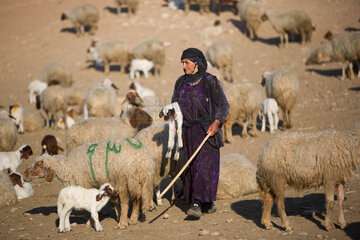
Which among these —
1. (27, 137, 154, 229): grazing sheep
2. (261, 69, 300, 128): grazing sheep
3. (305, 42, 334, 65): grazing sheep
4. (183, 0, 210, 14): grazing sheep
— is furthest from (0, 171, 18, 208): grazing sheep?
(183, 0, 210, 14): grazing sheep

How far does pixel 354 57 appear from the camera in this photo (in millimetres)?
14727

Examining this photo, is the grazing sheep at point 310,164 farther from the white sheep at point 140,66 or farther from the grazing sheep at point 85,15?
the grazing sheep at point 85,15

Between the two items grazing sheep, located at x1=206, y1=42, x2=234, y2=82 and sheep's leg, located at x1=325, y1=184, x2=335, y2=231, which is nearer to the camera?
sheep's leg, located at x1=325, y1=184, x2=335, y2=231

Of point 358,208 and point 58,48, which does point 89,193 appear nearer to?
point 358,208

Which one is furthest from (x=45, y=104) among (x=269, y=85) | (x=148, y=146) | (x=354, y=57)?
(x=354, y=57)

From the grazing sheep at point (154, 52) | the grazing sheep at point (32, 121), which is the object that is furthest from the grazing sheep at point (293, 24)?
the grazing sheep at point (32, 121)

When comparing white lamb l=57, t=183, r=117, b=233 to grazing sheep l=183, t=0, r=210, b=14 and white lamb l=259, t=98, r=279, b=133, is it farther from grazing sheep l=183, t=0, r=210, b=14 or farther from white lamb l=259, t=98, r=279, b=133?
grazing sheep l=183, t=0, r=210, b=14

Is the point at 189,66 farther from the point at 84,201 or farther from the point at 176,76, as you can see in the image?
the point at 176,76

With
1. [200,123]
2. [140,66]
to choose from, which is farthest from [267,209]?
[140,66]

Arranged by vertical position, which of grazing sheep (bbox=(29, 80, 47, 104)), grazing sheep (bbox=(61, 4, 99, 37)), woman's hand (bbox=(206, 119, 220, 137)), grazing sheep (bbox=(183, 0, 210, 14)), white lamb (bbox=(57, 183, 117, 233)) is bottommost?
white lamb (bbox=(57, 183, 117, 233))

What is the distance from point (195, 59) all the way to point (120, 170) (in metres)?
1.70

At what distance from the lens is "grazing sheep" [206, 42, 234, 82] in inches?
656

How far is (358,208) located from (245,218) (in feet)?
4.41

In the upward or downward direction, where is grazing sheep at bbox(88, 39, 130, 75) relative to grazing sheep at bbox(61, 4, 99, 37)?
downward
